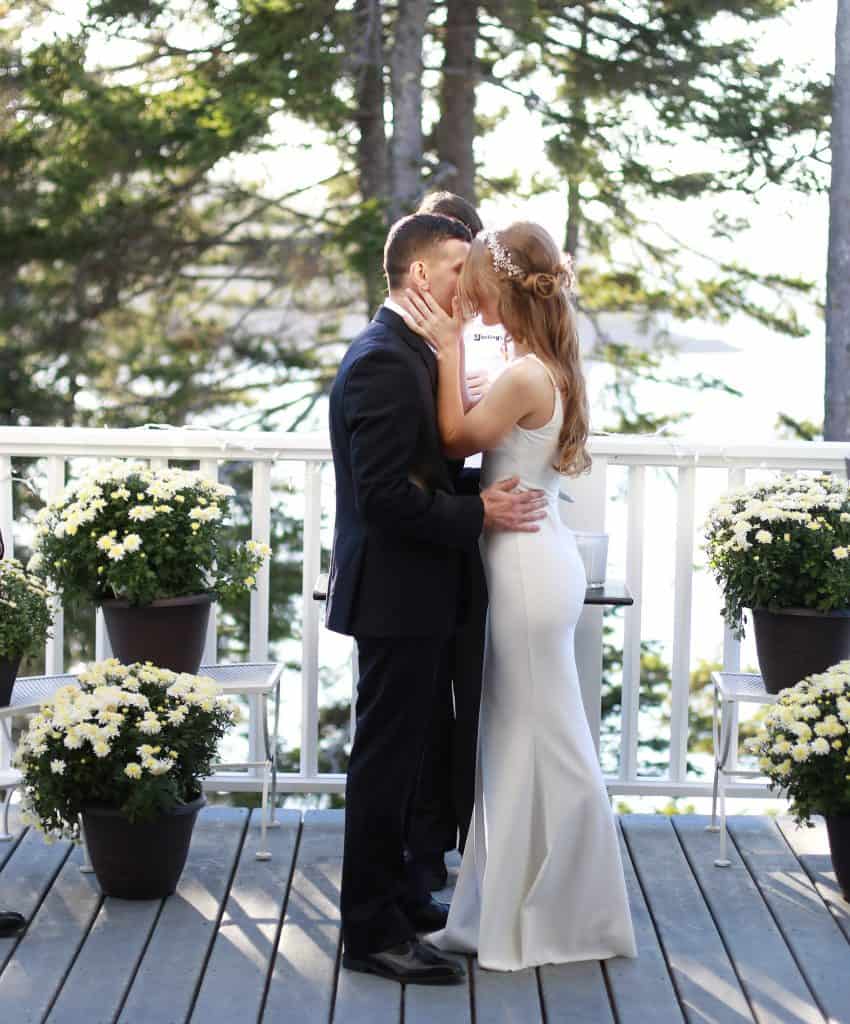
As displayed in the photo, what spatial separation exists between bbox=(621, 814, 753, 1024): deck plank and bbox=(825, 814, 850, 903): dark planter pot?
1.02ft

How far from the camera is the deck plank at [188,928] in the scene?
2.81 m

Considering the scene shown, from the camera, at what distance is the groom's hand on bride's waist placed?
290 centimetres

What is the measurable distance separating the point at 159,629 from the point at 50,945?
Answer: 2.61 ft

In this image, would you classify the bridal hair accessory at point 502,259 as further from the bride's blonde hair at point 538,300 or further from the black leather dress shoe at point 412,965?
the black leather dress shoe at point 412,965

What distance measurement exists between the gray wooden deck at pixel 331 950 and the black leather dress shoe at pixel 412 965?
0.07ft

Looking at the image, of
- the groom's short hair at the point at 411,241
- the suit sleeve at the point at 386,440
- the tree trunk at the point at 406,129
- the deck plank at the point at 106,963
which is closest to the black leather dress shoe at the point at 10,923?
the deck plank at the point at 106,963

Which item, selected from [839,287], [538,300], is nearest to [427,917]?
[538,300]

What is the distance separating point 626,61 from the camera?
9.12 m

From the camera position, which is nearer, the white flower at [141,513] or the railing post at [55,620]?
the white flower at [141,513]

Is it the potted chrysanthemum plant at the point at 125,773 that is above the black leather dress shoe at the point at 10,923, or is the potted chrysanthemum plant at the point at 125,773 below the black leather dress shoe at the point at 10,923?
above

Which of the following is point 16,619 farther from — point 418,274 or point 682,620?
point 682,620

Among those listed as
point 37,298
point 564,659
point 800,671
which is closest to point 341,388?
point 564,659

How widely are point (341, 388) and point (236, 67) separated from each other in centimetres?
648

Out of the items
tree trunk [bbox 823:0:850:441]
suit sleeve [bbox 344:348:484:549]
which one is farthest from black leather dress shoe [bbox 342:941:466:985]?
tree trunk [bbox 823:0:850:441]
